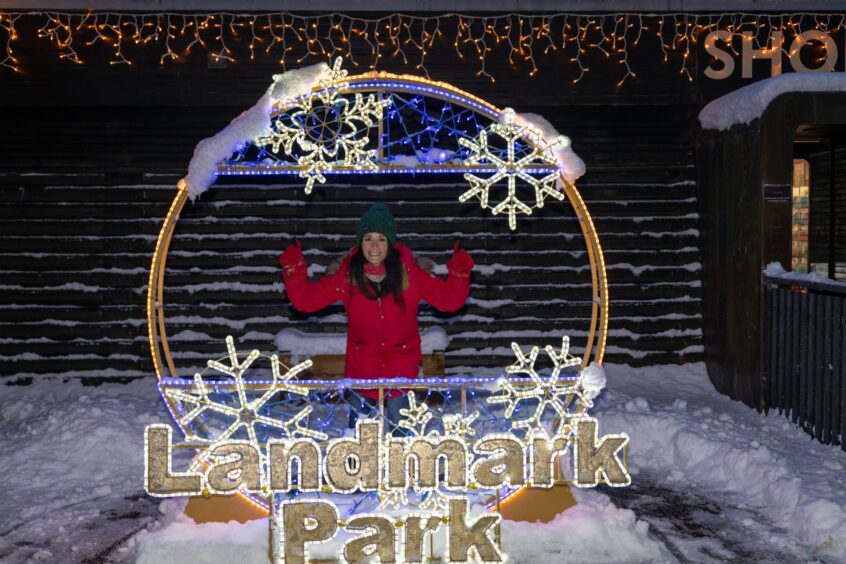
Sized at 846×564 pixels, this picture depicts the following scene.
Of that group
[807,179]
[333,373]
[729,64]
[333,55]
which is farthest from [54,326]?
[807,179]

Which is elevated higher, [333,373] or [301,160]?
[301,160]

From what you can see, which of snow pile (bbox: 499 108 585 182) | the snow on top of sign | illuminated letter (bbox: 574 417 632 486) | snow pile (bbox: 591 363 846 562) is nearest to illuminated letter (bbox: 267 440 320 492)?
illuminated letter (bbox: 574 417 632 486)

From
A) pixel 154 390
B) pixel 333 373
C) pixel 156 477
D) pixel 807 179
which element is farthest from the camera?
pixel 807 179

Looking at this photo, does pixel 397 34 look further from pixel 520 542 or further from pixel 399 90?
pixel 520 542

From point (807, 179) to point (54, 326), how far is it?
9813 mm

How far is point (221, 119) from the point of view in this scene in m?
9.97

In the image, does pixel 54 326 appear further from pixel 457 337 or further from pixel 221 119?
pixel 457 337

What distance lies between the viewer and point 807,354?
24.1ft

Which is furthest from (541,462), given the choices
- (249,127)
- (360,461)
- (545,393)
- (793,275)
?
(793,275)

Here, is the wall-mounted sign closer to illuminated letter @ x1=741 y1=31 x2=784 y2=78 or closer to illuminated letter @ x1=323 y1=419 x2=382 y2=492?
illuminated letter @ x1=741 y1=31 x2=784 y2=78

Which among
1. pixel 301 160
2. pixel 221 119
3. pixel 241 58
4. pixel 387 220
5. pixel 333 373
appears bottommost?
pixel 333 373

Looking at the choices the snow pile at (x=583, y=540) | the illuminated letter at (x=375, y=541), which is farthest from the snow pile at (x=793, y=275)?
the illuminated letter at (x=375, y=541)

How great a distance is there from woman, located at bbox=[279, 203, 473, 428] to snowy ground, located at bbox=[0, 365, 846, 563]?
1.19 m

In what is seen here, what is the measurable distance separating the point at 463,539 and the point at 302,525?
898 mm
